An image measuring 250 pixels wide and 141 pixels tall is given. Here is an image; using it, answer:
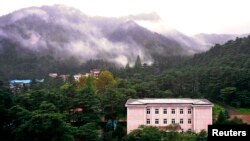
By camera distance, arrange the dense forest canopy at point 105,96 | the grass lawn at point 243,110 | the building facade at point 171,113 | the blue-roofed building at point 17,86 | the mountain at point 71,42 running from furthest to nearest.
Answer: the mountain at point 71,42
the blue-roofed building at point 17,86
the grass lawn at point 243,110
the building facade at point 171,113
the dense forest canopy at point 105,96

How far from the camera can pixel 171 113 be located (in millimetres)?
22984

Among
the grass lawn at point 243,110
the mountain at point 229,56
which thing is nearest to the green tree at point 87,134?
the grass lawn at point 243,110

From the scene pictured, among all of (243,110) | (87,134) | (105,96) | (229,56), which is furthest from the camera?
(229,56)

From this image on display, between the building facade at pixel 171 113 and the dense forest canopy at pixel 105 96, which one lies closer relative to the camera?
the dense forest canopy at pixel 105 96

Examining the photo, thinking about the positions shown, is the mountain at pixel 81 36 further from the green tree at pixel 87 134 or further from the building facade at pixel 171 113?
the green tree at pixel 87 134

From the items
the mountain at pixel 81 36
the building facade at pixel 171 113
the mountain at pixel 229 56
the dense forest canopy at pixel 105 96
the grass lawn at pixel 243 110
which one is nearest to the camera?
the dense forest canopy at pixel 105 96

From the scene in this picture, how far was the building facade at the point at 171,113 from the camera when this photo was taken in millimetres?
22609

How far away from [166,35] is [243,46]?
1806 inches

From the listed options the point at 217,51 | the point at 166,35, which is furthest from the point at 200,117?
the point at 166,35

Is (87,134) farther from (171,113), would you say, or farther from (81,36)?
(81,36)

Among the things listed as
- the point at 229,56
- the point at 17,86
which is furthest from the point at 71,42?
the point at 229,56

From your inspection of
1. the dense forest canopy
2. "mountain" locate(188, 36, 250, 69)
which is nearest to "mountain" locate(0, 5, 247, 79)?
"mountain" locate(188, 36, 250, 69)

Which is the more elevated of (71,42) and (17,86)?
(71,42)

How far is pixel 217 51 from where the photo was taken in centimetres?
4644
